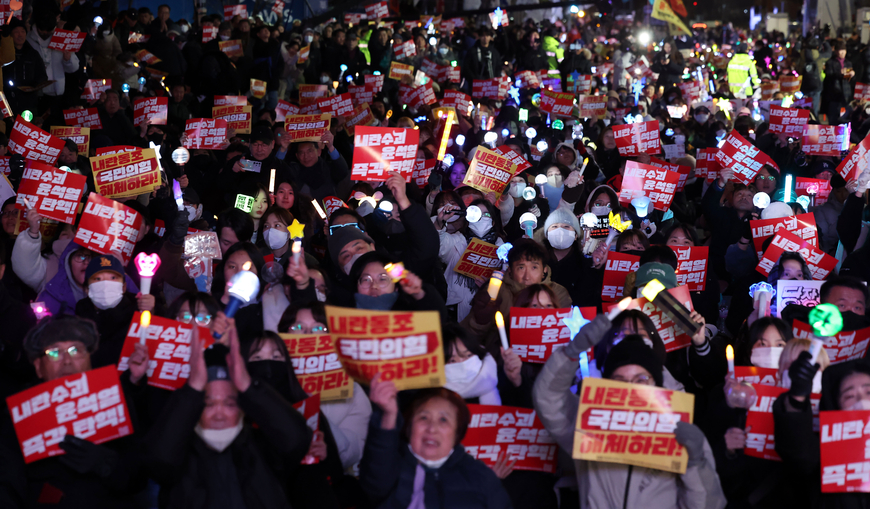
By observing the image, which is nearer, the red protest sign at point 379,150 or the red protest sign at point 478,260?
the red protest sign at point 478,260

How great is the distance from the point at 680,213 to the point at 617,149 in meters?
1.52

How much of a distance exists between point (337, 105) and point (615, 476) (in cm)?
818

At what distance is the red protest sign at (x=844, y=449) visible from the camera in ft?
11.1

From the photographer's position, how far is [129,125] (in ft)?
33.7

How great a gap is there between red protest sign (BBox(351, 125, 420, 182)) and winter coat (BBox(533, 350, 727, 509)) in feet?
11.4

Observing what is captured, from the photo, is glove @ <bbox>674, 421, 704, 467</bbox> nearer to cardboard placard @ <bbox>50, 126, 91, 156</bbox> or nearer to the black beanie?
the black beanie

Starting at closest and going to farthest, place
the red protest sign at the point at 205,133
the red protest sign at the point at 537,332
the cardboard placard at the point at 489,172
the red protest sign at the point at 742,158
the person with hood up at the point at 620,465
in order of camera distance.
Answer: the person with hood up at the point at 620,465 → the red protest sign at the point at 537,332 → the cardboard placard at the point at 489,172 → the red protest sign at the point at 742,158 → the red protest sign at the point at 205,133

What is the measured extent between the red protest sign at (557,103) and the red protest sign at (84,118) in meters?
6.13

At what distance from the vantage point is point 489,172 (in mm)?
8148

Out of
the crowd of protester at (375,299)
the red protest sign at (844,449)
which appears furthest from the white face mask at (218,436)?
the red protest sign at (844,449)

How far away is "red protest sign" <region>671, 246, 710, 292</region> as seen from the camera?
6199 mm

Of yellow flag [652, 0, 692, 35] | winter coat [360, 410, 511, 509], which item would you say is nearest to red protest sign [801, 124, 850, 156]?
winter coat [360, 410, 511, 509]

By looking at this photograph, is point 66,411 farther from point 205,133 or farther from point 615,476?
point 205,133

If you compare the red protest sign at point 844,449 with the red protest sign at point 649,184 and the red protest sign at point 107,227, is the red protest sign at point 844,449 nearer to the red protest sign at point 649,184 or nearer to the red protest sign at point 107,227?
the red protest sign at point 107,227
